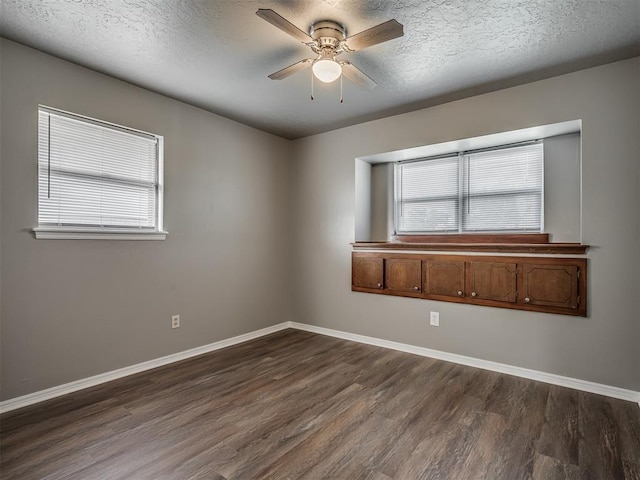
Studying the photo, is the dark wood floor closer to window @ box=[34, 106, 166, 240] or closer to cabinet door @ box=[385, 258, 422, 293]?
cabinet door @ box=[385, 258, 422, 293]

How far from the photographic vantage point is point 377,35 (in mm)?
1980

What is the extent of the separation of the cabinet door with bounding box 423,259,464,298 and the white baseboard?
0.61 metres

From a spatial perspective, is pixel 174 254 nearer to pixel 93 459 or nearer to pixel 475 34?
pixel 93 459

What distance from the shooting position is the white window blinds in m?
2.54

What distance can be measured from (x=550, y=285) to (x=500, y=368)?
870 millimetres

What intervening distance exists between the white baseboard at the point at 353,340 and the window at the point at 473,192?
1301mm

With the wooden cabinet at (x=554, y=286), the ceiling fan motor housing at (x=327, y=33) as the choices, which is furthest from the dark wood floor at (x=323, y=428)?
the ceiling fan motor housing at (x=327, y=33)

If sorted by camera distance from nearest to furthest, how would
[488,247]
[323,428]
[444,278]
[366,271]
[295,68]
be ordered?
1. [323,428]
2. [295,68]
3. [488,247]
4. [444,278]
5. [366,271]

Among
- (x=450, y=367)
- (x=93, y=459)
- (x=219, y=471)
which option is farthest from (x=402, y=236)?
(x=93, y=459)

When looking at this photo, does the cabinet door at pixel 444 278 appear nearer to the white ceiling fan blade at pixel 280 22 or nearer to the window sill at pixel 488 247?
the window sill at pixel 488 247

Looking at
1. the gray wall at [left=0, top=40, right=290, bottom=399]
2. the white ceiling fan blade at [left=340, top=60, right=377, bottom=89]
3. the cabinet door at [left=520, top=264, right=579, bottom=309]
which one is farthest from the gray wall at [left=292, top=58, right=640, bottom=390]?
the white ceiling fan blade at [left=340, top=60, right=377, bottom=89]

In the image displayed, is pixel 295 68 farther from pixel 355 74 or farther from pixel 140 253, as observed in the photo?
pixel 140 253

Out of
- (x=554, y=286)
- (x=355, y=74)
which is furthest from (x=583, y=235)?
(x=355, y=74)

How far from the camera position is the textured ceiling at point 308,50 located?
1996mm
